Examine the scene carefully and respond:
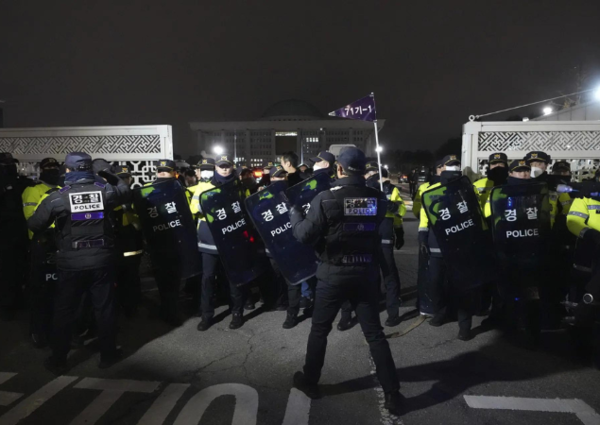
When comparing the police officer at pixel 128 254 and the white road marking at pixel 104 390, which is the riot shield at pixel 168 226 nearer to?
the police officer at pixel 128 254

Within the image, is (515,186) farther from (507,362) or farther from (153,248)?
(153,248)

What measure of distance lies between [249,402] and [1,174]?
4190 millimetres

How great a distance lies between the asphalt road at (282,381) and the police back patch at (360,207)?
1.49 metres

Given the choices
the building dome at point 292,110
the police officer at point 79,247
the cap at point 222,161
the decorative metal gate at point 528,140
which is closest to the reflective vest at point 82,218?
the police officer at point 79,247

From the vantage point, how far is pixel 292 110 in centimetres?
5978

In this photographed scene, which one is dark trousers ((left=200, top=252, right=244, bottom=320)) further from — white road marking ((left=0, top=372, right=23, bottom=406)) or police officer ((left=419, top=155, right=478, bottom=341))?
police officer ((left=419, top=155, right=478, bottom=341))

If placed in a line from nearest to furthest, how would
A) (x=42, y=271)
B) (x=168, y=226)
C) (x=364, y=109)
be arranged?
(x=42, y=271)
(x=168, y=226)
(x=364, y=109)

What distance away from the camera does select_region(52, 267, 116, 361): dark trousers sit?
364cm

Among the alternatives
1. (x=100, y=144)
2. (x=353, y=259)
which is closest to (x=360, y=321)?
(x=353, y=259)

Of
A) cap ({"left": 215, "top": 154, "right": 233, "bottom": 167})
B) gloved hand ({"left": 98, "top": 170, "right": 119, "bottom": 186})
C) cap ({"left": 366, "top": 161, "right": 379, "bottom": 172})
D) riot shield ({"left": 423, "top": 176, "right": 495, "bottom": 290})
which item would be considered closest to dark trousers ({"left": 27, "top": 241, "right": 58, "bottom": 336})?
gloved hand ({"left": 98, "top": 170, "right": 119, "bottom": 186})

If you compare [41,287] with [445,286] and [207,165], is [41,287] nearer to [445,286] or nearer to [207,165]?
[207,165]

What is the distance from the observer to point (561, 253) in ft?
13.4

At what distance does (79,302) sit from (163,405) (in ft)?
4.45

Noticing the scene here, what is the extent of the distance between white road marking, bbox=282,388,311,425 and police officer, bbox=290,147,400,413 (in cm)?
29
